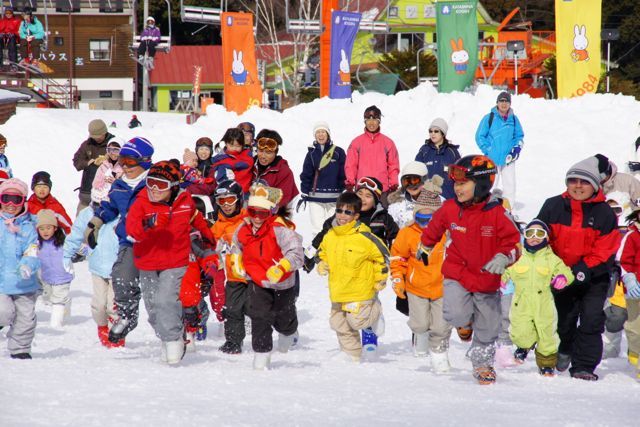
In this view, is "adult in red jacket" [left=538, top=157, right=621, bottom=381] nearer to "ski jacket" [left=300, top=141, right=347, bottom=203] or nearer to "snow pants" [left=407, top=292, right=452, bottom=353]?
"snow pants" [left=407, top=292, right=452, bottom=353]

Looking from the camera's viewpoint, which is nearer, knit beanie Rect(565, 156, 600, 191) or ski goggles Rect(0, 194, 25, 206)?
knit beanie Rect(565, 156, 600, 191)

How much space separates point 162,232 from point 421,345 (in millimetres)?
2465

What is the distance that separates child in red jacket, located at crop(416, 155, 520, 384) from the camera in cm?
703

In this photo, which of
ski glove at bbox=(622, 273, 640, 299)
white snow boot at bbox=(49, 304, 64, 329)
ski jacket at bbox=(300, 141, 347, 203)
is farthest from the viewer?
ski jacket at bbox=(300, 141, 347, 203)

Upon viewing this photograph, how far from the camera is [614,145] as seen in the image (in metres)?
22.2

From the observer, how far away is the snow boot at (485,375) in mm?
7076

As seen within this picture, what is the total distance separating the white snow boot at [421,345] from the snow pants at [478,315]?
1.25 meters

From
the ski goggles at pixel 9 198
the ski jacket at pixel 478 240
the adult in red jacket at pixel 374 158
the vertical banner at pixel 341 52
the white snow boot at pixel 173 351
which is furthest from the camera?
the vertical banner at pixel 341 52

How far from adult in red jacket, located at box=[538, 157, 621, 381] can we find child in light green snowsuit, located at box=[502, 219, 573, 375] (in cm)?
13

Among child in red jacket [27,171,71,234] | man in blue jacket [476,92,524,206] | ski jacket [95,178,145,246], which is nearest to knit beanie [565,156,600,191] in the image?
ski jacket [95,178,145,246]

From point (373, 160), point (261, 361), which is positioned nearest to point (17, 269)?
→ point (261, 361)

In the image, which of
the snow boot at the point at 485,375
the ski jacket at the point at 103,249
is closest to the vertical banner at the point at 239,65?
the ski jacket at the point at 103,249

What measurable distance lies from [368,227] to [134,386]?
2.80m

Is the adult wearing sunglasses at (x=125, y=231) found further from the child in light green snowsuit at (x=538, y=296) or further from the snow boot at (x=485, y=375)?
the child in light green snowsuit at (x=538, y=296)
